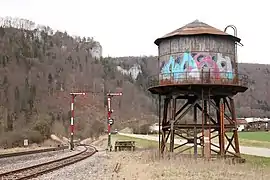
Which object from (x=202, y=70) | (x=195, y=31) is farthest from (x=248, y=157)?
(x=195, y=31)

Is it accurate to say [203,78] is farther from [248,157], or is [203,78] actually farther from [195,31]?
[248,157]

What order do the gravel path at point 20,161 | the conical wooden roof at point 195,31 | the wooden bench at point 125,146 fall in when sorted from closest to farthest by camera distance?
the gravel path at point 20,161
the conical wooden roof at point 195,31
the wooden bench at point 125,146

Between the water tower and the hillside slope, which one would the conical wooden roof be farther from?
the hillside slope

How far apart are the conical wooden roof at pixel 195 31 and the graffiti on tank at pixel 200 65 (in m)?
1.18

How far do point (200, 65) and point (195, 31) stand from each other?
6.82ft

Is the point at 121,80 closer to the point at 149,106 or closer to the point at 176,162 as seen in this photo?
the point at 149,106

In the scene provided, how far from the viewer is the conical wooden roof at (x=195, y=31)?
2469 cm

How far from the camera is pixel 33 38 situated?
17162 cm

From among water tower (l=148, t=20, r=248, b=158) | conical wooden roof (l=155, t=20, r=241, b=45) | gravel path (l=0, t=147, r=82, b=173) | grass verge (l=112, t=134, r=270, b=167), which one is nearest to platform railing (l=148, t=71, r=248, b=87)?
water tower (l=148, t=20, r=248, b=158)

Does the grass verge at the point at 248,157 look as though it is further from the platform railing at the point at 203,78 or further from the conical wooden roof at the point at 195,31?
the conical wooden roof at the point at 195,31

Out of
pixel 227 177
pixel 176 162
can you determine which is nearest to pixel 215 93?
pixel 176 162

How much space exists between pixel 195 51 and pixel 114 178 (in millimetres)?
10499

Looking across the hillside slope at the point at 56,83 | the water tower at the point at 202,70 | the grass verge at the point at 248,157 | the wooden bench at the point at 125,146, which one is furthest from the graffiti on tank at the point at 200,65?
the hillside slope at the point at 56,83

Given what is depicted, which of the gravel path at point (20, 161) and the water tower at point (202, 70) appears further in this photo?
the water tower at point (202, 70)
